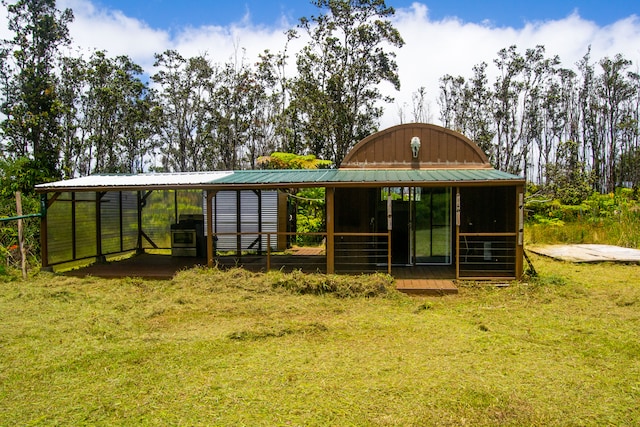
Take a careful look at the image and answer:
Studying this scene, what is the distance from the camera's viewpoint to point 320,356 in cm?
500

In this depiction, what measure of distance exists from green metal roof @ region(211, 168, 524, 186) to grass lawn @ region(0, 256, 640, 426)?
6.80ft

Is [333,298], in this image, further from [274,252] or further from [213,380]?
[274,252]

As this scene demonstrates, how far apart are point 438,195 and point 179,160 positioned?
19.2 metres

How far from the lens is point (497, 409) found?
12.2 feet

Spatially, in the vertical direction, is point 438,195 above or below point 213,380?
above

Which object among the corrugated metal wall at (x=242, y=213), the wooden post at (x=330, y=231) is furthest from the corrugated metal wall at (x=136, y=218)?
the wooden post at (x=330, y=231)

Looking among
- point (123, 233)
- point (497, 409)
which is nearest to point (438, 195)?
point (497, 409)

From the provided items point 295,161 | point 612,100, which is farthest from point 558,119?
point 295,161

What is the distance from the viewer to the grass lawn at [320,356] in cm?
370

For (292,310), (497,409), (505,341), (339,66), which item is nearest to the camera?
(497,409)

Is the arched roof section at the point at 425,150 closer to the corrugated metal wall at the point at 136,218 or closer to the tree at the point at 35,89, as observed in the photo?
the corrugated metal wall at the point at 136,218

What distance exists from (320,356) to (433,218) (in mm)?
6421

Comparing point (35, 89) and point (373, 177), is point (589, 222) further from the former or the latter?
point (35, 89)

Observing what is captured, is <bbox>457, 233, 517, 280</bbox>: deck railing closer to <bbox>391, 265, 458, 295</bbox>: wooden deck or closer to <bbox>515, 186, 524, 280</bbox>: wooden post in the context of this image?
<bbox>391, 265, 458, 295</bbox>: wooden deck
